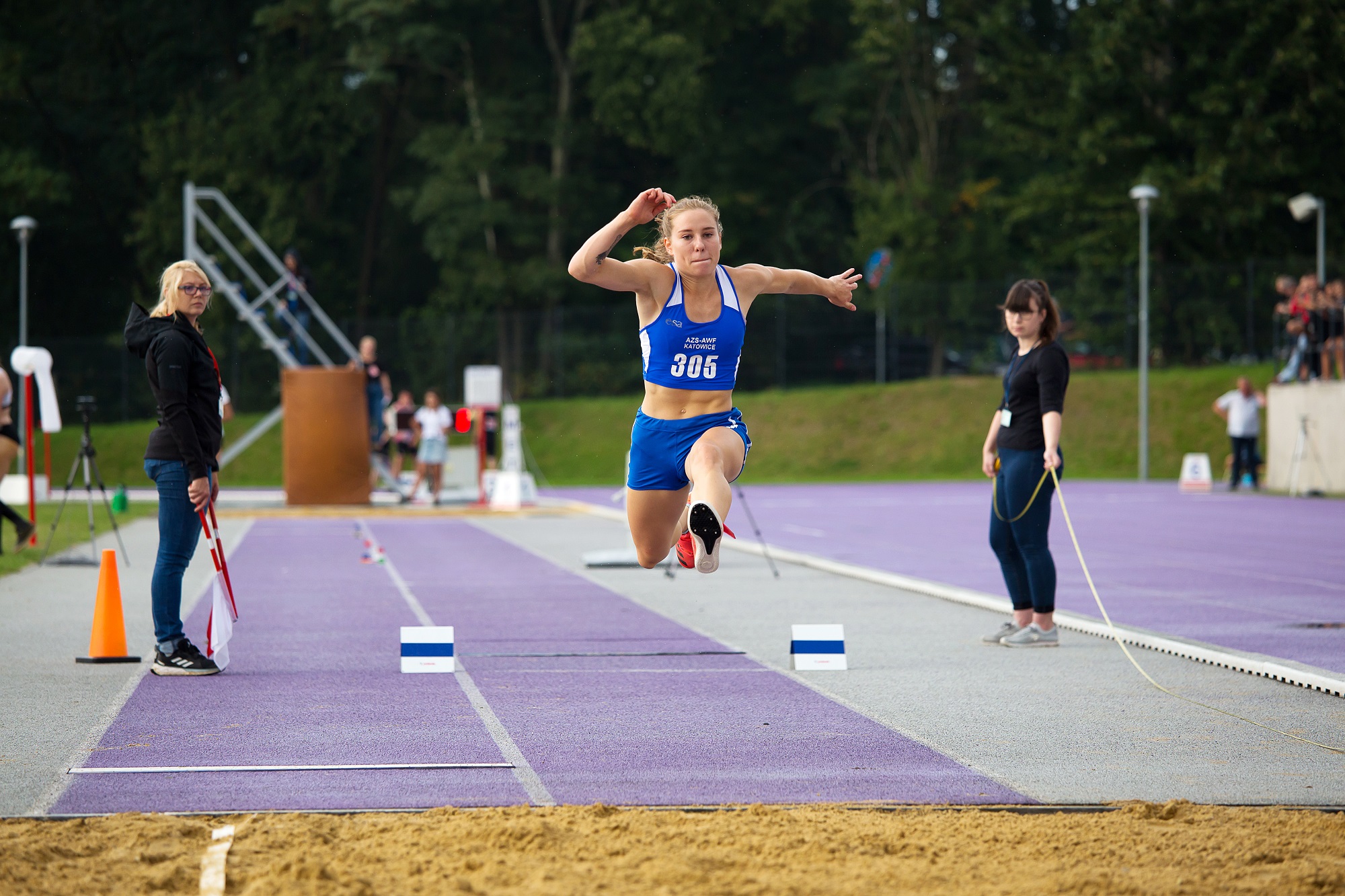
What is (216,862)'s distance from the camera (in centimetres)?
432

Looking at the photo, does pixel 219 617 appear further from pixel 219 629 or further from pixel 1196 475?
pixel 1196 475

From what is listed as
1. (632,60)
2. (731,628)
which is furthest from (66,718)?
(632,60)

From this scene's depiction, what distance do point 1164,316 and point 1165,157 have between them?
6.16m

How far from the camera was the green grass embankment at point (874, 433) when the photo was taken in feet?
119

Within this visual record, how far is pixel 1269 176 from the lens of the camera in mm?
40688

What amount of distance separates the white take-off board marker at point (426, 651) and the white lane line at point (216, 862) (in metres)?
3.14

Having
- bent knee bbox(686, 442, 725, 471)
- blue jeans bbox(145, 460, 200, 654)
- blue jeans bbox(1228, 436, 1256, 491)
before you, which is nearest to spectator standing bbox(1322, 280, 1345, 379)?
blue jeans bbox(1228, 436, 1256, 491)

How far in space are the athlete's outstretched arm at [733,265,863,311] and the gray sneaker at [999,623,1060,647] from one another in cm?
280

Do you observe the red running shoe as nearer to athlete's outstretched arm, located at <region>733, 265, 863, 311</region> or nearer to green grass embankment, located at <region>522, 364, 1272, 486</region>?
athlete's outstretched arm, located at <region>733, 265, 863, 311</region>

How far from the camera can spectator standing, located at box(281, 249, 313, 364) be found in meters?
26.2

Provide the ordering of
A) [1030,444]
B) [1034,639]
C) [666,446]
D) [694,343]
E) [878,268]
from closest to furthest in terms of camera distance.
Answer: [694,343], [666,446], [1030,444], [1034,639], [878,268]

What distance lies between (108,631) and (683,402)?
3882 millimetres

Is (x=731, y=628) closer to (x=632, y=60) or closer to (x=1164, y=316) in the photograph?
(x=1164, y=316)

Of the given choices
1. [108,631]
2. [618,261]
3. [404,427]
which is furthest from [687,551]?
[404,427]
